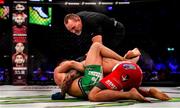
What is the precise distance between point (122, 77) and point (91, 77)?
35 cm

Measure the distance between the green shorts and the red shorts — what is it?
0.16 meters

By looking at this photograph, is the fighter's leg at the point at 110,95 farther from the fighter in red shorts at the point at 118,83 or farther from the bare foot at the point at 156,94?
the bare foot at the point at 156,94

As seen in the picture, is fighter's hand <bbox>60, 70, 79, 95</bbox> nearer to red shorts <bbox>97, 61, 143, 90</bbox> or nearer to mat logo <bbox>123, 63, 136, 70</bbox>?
red shorts <bbox>97, 61, 143, 90</bbox>

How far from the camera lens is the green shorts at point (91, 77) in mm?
4059

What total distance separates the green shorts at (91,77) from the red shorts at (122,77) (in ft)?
0.52

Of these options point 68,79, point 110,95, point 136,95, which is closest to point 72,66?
point 68,79

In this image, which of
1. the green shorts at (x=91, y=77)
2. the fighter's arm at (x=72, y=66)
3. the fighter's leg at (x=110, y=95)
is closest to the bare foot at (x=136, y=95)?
the fighter's leg at (x=110, y=95)

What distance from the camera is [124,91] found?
4.06 m

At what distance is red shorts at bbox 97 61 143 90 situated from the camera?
3893 millimetres

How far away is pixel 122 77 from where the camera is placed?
12.8 ft

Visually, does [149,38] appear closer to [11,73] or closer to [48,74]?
[48,74]

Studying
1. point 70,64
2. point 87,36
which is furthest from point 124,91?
point 87,36

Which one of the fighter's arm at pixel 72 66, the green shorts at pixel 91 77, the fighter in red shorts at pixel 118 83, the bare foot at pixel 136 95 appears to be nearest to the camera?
the bare foot at pixel 136 95

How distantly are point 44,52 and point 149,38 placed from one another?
247cm
